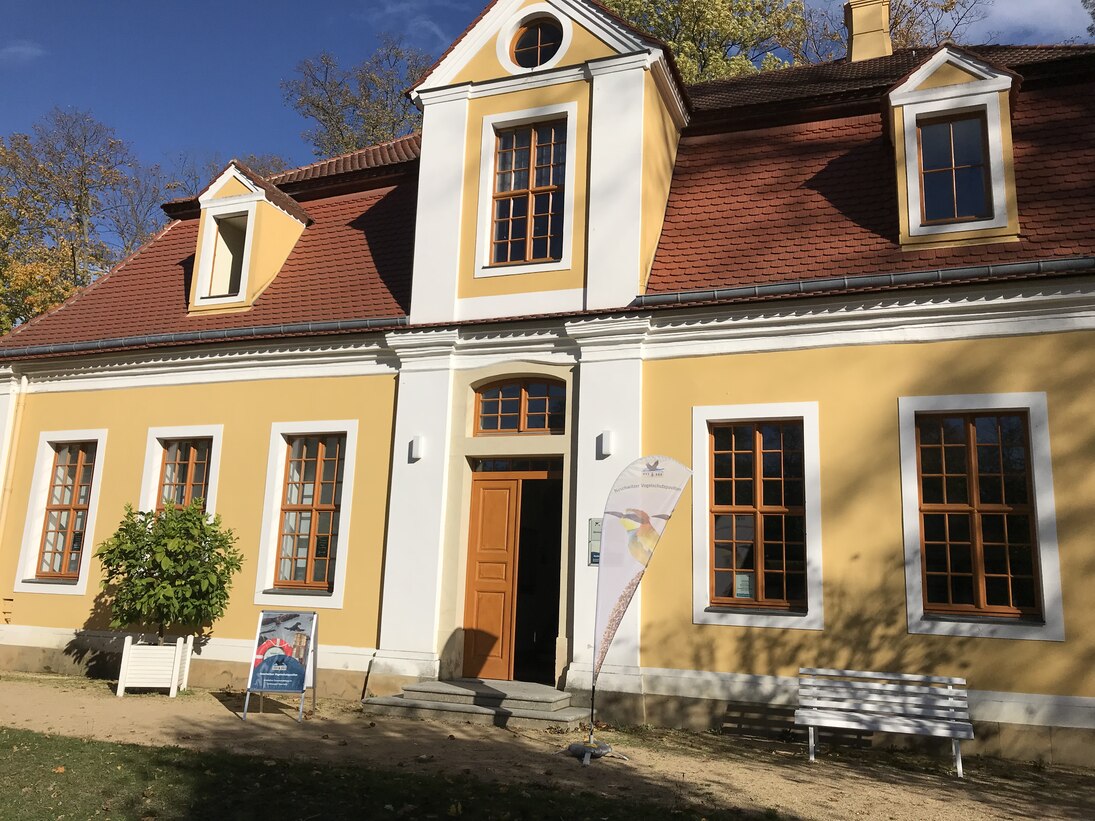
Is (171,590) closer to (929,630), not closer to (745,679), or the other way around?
(745,679)

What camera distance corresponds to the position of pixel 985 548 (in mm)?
9023

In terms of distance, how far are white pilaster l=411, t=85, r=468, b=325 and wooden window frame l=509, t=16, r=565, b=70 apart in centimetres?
82

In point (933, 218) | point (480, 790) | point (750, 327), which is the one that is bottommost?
point (480, 790)

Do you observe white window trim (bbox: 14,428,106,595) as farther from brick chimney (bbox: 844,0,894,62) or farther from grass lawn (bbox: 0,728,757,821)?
brick chimney (bbox: 844,0,894,62)

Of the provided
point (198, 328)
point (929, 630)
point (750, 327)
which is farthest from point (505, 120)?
point (929, 630)

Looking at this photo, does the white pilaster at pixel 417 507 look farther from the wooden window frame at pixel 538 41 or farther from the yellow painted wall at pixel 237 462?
the wooden window frame at pixel 538 41

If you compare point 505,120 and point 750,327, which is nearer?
point 750,327

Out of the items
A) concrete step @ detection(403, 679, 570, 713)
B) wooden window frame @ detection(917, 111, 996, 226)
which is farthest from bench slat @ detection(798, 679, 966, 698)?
wooden window frame @ detection(917, 111, 996, 226)

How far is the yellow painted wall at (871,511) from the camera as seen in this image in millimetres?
8609

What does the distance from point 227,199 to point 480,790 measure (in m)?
10.3

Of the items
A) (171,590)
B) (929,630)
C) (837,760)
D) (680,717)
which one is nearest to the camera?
(837,760)

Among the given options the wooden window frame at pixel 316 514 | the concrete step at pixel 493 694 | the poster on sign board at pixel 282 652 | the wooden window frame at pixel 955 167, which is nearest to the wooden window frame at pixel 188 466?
the wooden window frame at pixel 316 514

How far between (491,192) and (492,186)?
87 millimetres

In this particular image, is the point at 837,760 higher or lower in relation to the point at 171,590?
lower
